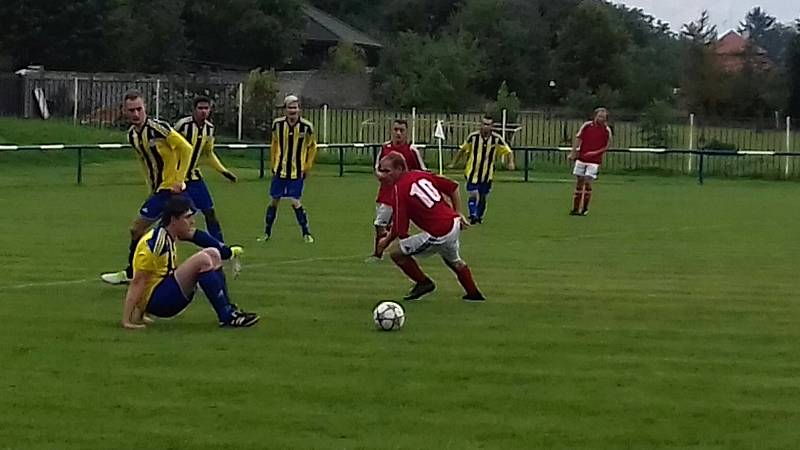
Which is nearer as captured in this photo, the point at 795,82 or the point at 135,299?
the point at 135,299

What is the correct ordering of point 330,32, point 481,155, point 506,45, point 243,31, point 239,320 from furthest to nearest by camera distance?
1. point 330,32
2. point 506,45
3. point 243,31
4. point 481,155
5. point 239,320

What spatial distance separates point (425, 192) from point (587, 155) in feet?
39.4

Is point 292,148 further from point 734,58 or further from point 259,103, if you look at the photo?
point 734,58

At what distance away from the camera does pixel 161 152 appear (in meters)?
13.1

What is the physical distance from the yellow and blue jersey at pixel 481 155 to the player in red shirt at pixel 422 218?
987cm

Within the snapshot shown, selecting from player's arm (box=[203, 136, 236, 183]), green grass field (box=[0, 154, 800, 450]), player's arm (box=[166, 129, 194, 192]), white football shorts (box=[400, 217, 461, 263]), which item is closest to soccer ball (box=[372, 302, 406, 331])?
green grass field (box=[0, 154, 800, 450])

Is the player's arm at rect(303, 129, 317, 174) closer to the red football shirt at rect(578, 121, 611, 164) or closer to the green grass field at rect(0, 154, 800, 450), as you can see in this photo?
the green grass field at rect(0, 154, 800, 450)

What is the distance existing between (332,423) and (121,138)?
1300 inches

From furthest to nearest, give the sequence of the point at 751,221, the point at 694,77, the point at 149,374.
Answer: the point at 694,77 < the point at 751,221 < the point at 149,374

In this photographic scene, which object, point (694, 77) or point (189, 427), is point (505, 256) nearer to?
point (189, 427)

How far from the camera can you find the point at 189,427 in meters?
7.54

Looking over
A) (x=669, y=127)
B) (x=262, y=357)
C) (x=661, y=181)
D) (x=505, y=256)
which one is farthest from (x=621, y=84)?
(x=262, y=357)

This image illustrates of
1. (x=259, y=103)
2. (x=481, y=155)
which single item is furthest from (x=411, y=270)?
(x=259, y=103)

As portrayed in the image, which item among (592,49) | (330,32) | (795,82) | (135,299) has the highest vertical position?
(330,32)
